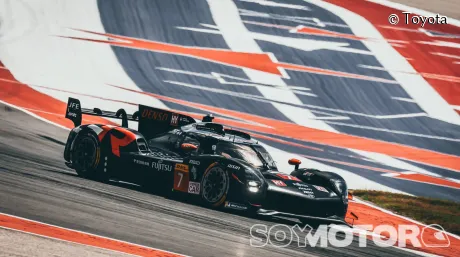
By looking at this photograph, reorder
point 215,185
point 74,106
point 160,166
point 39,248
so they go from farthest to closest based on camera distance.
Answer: point 74,106 < point 160,166 < point 215,185 < point 39,248

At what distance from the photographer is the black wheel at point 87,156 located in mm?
11758

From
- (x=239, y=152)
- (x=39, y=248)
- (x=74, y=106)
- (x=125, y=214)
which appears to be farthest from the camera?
(x=74, y=106)

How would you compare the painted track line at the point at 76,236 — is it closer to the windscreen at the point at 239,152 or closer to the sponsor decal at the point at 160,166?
the sponsor decal at the point at 160,166

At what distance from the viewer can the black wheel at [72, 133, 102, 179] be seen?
11758 millimetres

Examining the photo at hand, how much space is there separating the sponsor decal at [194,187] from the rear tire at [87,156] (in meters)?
1.74

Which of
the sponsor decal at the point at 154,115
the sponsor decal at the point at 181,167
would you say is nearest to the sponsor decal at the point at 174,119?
the sponsor decal at the point at 154,115

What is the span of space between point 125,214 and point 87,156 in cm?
340

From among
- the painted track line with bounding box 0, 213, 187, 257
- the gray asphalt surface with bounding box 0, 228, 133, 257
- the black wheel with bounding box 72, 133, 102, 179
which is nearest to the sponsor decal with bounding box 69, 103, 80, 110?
the black wheel with bounding box 72, 133, 102, 179

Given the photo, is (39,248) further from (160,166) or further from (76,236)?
(160,166)

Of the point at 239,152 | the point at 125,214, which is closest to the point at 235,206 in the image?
the point at 239,152

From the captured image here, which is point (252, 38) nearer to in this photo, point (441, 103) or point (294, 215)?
point (441, 103)

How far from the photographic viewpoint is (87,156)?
39.1 ft

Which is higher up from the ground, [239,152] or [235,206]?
[239,152]

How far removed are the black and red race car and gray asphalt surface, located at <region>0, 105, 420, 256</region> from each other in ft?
0.83
